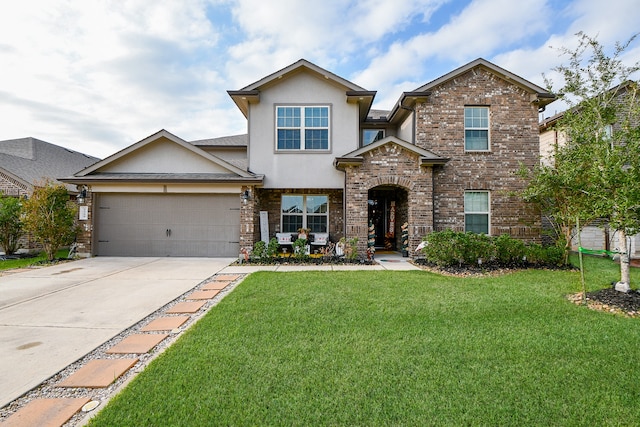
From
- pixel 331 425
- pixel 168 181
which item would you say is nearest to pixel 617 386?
pixel 331 425

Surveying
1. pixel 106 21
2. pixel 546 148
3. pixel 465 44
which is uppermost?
pixel 465 44

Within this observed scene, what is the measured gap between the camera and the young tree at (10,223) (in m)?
10.8

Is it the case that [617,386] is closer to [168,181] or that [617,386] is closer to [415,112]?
[415,112]

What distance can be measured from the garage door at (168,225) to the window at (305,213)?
210cm

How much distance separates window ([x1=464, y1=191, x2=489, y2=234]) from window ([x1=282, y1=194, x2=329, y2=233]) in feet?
17.2

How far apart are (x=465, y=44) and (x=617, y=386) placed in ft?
45.0

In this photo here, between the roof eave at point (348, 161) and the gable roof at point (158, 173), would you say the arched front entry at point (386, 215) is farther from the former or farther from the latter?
the gable roof at point (158, 173)


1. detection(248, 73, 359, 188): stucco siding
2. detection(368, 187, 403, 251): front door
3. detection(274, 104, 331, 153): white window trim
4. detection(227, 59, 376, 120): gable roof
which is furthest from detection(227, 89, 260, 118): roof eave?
detection(368, 187, 403, 251): front door

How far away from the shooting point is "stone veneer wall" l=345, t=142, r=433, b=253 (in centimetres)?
1016

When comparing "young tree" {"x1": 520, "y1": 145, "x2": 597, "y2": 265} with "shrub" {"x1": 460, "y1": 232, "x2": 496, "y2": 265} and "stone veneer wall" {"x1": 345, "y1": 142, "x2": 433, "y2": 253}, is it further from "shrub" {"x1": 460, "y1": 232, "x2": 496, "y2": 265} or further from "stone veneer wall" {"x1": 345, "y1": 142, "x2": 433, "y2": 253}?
"stone veneer wall" {"x1": 345, "y1": 142, "x2": 433, "y2": 253}

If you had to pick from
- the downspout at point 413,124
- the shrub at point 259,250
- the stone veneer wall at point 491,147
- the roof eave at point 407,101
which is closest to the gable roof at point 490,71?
the roof eave at point 407,101

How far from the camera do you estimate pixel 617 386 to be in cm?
281

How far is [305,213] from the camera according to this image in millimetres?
12250

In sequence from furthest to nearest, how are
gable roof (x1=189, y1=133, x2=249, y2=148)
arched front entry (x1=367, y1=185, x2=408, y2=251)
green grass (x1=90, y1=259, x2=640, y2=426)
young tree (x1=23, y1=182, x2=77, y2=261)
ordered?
1. gable roof (x1=189, y1=133, x2=249, y2=148)
2. arched front entry (x1=367, y1=185, x2=408, y2=251)
3. young tree (x1=23, y1=182, x2=77, y2=261)
4. green grass (x1=90, y1=259, x2=640, y2=426)
